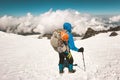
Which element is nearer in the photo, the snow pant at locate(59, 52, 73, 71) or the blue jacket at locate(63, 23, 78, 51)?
the blue jacket at locate(63, 23, 78, 51)

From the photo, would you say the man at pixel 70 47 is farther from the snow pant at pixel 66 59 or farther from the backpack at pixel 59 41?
the backpack at pixel 59 41

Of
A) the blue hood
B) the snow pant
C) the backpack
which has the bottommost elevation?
the snow pant

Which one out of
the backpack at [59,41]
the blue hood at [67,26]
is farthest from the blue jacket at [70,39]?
the backpack at [59,41]

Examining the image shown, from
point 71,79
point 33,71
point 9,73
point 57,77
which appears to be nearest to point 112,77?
point 71,79

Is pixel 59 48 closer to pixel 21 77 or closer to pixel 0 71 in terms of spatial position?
pixel 21 77

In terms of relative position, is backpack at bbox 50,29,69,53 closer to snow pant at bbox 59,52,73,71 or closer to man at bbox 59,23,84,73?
man at bbox 59,23,84,73

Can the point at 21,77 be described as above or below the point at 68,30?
below

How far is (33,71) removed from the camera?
34.8 feet

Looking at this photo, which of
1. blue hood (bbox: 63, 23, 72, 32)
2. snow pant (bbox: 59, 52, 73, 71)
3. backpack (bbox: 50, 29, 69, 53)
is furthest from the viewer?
snow pant (bbox: 59, 52, 73, 71)

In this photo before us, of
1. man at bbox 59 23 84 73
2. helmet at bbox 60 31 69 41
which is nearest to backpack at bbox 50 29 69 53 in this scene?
helmet at bbox 60 31 69 41

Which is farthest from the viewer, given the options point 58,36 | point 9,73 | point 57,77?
point 9,73

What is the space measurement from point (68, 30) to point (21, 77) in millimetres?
4043

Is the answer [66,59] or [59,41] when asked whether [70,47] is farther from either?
[66,59]

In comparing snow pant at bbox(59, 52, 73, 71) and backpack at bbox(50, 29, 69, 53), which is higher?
backpack at bbox(50, 29, 69, 53)
